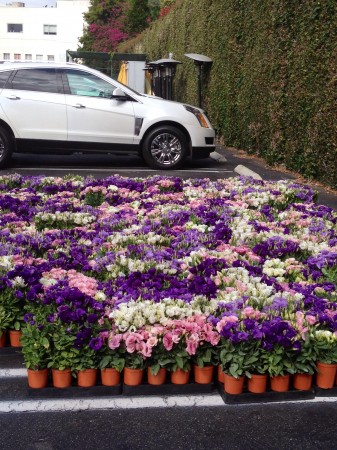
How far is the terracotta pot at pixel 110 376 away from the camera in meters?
3.66

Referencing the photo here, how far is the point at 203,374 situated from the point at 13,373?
1.16m

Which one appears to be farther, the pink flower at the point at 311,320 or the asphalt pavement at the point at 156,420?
the pink flower at the point at 311,320

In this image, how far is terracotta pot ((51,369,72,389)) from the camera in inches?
144

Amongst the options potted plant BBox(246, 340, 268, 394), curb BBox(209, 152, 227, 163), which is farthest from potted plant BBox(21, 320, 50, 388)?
curb BBox(209, 152, 227, 163)

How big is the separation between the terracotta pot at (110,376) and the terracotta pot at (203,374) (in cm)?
45

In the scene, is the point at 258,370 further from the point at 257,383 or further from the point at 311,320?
the point at 311,320

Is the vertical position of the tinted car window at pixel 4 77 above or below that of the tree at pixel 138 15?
below

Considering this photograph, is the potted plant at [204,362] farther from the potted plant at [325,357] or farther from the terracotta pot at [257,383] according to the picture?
the potted plant at [325,357]

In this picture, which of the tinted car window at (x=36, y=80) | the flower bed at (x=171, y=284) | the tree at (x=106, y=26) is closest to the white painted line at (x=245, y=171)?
the tinted car window at (x=36, y=80)

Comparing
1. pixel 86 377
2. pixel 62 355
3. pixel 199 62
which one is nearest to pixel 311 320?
pixel 86 377

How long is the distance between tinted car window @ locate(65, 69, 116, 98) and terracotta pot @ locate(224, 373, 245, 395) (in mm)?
9045

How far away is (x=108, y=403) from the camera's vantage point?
11.7ft

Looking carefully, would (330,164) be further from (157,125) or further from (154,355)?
(154,355)

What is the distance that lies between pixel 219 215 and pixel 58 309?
3.16 metres
